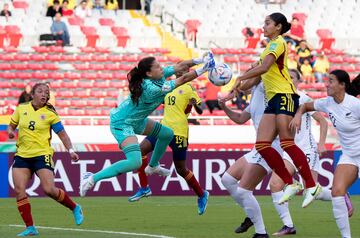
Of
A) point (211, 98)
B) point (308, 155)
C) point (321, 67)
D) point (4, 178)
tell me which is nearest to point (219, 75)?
point (308, 155)

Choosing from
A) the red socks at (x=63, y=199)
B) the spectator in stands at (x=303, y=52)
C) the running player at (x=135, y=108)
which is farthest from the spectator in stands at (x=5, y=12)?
the red socks at (x=63, y=199)

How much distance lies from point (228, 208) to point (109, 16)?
58.7ft

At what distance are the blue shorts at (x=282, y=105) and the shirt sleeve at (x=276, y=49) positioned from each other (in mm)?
460

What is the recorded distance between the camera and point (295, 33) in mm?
35656

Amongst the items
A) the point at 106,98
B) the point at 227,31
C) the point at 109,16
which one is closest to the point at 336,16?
the point at 227,31

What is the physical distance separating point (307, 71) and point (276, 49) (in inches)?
832

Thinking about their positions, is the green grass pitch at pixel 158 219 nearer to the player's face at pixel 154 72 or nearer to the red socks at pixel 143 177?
the red socks at pixel 143 177

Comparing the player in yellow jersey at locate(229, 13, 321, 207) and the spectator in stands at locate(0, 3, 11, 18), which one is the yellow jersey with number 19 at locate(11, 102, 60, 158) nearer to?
the player in yellow jersey at locate(229, 13, 321, 207)

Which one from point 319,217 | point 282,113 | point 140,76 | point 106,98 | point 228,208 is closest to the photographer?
point 282,113

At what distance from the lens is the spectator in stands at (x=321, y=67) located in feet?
112

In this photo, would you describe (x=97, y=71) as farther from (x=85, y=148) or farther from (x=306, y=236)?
(x=306, y=236)

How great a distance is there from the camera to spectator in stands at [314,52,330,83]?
1347 inches

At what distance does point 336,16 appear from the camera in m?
39.2

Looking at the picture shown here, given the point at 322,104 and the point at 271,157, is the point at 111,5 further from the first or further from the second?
the point at 322,104
